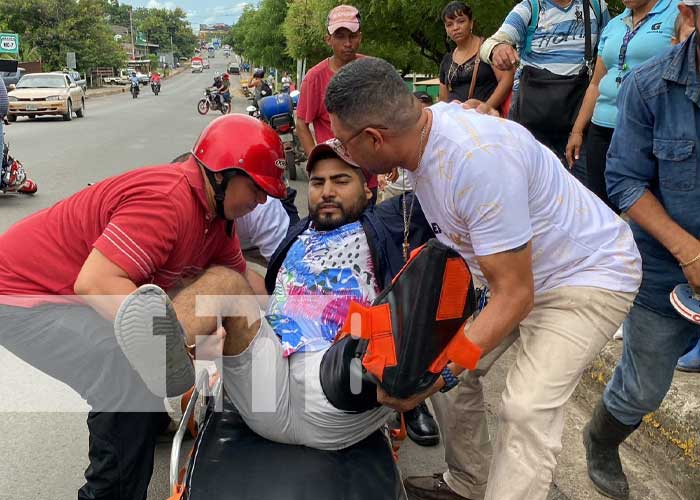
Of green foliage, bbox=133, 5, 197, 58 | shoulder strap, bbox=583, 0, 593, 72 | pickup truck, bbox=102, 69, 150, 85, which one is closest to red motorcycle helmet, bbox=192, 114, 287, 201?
shoulder strap, bbox=583, 0, 593, 72

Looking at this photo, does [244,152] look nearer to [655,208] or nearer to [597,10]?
[655,208]

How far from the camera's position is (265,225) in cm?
325

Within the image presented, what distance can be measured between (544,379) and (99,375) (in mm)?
1487

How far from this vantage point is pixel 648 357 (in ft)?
7.97

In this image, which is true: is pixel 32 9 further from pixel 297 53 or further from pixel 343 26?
pixel 343 26

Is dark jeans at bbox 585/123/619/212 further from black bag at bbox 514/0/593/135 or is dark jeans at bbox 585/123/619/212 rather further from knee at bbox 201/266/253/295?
knee at bbox 201/266/253/295

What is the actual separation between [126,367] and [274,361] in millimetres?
507

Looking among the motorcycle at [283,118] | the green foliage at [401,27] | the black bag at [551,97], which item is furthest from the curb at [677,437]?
the motorcycle at [283,118]

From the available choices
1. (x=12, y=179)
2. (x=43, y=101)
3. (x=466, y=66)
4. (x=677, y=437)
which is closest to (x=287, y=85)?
(x=43, y=101)

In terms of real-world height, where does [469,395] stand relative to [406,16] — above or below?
below

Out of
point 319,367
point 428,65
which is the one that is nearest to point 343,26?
point 319,367

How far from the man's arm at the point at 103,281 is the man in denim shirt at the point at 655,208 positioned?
177 centimetres

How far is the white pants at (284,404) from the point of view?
2230mm

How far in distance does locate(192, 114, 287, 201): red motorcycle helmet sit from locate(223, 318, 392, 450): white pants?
1.71ft
